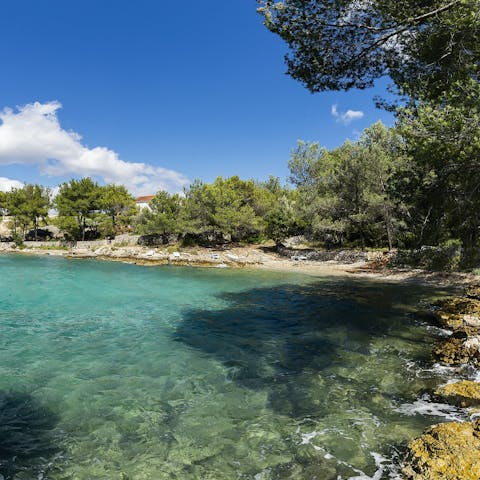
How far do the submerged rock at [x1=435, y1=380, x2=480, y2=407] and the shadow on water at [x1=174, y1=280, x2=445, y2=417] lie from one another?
2896 millimetres

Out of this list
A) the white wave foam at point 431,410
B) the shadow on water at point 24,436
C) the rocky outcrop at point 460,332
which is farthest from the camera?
the rocky outcrop at point 460,332

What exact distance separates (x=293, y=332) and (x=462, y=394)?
7.34 meters

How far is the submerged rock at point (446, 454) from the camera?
5066 mm

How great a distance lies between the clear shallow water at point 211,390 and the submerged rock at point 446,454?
0.52 m

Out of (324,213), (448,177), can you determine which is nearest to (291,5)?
(448,177)

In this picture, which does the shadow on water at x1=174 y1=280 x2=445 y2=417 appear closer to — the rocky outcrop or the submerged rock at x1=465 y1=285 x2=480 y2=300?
the rocky outcrop

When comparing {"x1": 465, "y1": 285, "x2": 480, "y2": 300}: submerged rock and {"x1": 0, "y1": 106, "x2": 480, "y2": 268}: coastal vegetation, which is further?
{"x1": 465, "y1": 285, "x2": 480, "y2": 300}: submerged rock

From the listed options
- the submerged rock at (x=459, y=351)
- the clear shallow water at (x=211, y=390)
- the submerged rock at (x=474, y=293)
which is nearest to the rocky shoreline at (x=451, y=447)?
the clear shallow water at (x=211, y=390)

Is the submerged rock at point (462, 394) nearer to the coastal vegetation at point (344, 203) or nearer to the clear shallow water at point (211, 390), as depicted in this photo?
the clear shallow water at point (211, 390)

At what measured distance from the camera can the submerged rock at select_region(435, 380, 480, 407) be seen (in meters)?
7.73

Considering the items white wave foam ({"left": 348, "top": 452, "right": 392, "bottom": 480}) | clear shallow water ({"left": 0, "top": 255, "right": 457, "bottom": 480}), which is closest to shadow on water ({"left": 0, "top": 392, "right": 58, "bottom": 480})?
clear shallow water ({"left": 0, "top": 255, "right": 457, "bottom": 480})

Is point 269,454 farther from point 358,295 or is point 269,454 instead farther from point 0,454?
point 358,295

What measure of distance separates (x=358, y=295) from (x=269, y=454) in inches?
719

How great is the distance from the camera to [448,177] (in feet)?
45.1
